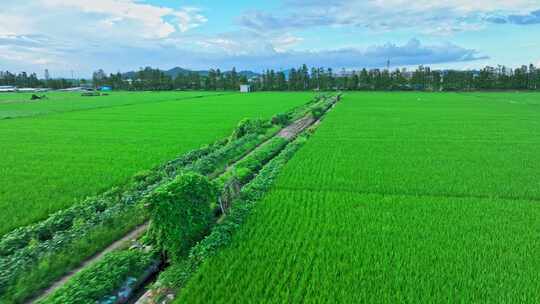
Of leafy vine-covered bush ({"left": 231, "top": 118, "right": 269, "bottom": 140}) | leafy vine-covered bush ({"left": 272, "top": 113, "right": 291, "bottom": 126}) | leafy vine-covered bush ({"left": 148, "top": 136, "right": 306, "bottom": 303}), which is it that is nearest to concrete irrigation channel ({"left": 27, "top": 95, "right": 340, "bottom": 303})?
leafy vine-covered bush ({"left": 148, "top": 136, "right": 306, "bottom": 303})

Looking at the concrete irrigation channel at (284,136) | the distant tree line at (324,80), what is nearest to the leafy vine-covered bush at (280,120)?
the concrete irrigation channel at (284,136)

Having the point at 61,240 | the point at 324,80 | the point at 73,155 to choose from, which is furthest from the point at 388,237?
the point at 324,80

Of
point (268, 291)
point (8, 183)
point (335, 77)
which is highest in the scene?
point (335, 77)

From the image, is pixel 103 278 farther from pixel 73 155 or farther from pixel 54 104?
pixel 54 104

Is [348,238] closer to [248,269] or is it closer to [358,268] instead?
[358,268]

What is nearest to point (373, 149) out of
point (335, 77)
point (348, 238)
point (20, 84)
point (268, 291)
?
point (348, 238)

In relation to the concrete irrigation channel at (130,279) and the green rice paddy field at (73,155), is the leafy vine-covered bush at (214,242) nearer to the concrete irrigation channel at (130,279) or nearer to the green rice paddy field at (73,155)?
the concrete irrigation channel at (130,279)

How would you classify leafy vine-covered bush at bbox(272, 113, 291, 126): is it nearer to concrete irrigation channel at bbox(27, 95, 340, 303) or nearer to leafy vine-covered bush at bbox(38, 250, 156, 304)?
concrete irrigation channel at bbox(27, 95, 340, 303)

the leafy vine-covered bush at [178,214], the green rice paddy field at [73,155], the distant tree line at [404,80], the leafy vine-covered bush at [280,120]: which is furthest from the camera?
the distant tree line at [404,80]
